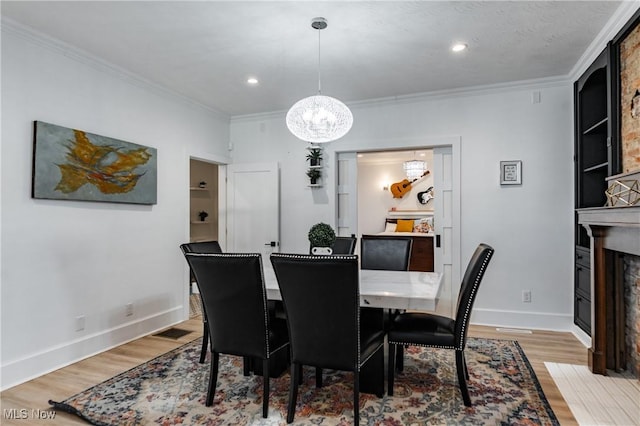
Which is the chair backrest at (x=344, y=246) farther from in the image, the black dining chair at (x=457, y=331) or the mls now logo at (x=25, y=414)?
the mls now logo at (x=25, y=414)

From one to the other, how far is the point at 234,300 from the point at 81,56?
256 cm

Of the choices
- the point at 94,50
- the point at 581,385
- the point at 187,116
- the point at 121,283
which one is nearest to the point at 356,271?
the point at 581,385

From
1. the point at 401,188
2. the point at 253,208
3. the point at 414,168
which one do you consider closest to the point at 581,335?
the point at 253,208

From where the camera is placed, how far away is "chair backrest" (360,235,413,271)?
348cm

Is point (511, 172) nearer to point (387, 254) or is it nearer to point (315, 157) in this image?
point (387, 254)

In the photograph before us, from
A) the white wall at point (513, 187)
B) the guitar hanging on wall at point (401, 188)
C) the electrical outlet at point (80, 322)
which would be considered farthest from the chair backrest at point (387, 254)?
the guitar hanging on wall at point (401, 188)

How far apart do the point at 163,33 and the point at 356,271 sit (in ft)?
7.66

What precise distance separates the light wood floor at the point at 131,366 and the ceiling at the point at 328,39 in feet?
8.33

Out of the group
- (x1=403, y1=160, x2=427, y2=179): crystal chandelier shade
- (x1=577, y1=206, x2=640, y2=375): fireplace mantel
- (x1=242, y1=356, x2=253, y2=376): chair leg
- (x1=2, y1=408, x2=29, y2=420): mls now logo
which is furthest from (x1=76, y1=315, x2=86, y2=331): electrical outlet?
(x1=403, y1=160, x2=427, y2=179): crystal chandelier shade

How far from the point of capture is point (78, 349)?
3184 mm

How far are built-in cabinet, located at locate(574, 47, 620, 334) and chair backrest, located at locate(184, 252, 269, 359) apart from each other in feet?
9.65

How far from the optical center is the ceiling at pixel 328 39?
101 inches

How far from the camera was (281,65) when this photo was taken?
352 centimetres

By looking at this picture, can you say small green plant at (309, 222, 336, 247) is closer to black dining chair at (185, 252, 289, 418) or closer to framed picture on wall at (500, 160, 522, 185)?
black dining chair at (185, 252, 289, 418)
